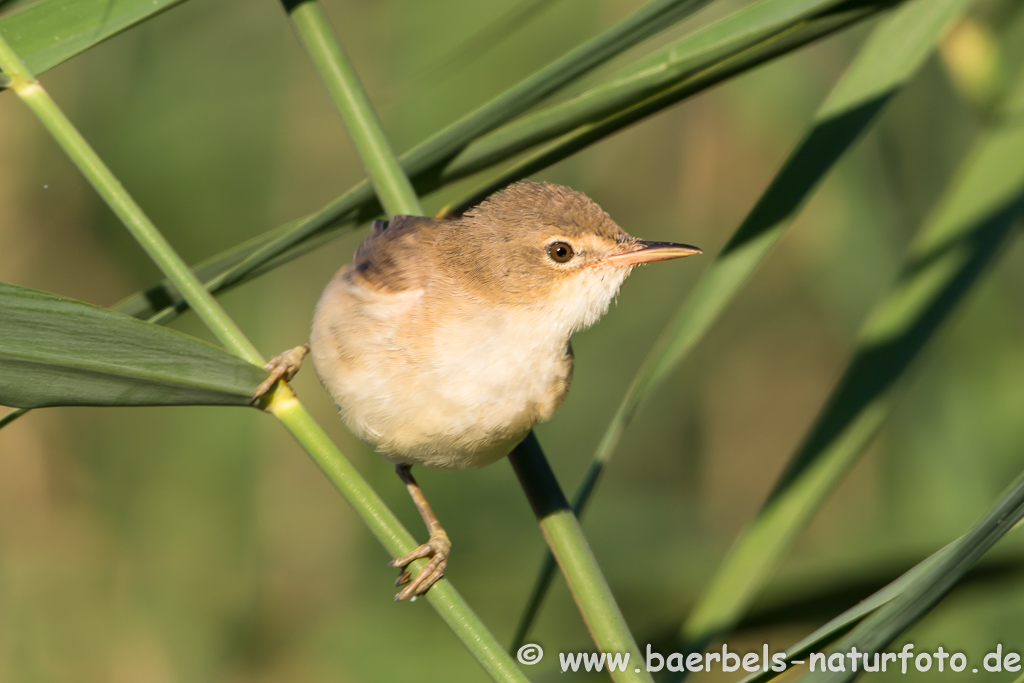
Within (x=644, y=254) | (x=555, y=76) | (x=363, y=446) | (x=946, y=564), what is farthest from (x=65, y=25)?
(x=363, y=446)

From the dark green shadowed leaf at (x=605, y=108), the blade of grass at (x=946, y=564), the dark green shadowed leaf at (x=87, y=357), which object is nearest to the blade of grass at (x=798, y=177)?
the dark green shadowed leaf at (x=605, y=108)

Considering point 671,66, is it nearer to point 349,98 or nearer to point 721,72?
point 721,72

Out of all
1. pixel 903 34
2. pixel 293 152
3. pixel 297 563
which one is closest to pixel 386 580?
pixel 297 563

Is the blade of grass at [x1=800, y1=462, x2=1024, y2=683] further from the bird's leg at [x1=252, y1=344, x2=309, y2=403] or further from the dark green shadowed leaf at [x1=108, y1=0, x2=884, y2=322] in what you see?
the bird's leg at [x1=252, y1=344, x2=309, y2=403]

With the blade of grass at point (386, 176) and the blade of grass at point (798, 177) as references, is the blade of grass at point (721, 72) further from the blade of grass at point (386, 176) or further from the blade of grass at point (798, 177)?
the blade of grass at point (386, 176)

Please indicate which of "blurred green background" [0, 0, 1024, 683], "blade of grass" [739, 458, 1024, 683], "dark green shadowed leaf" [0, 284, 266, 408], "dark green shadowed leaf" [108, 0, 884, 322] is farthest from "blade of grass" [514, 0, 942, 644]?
"blurred green background" [0, 0, 1024, 683]
